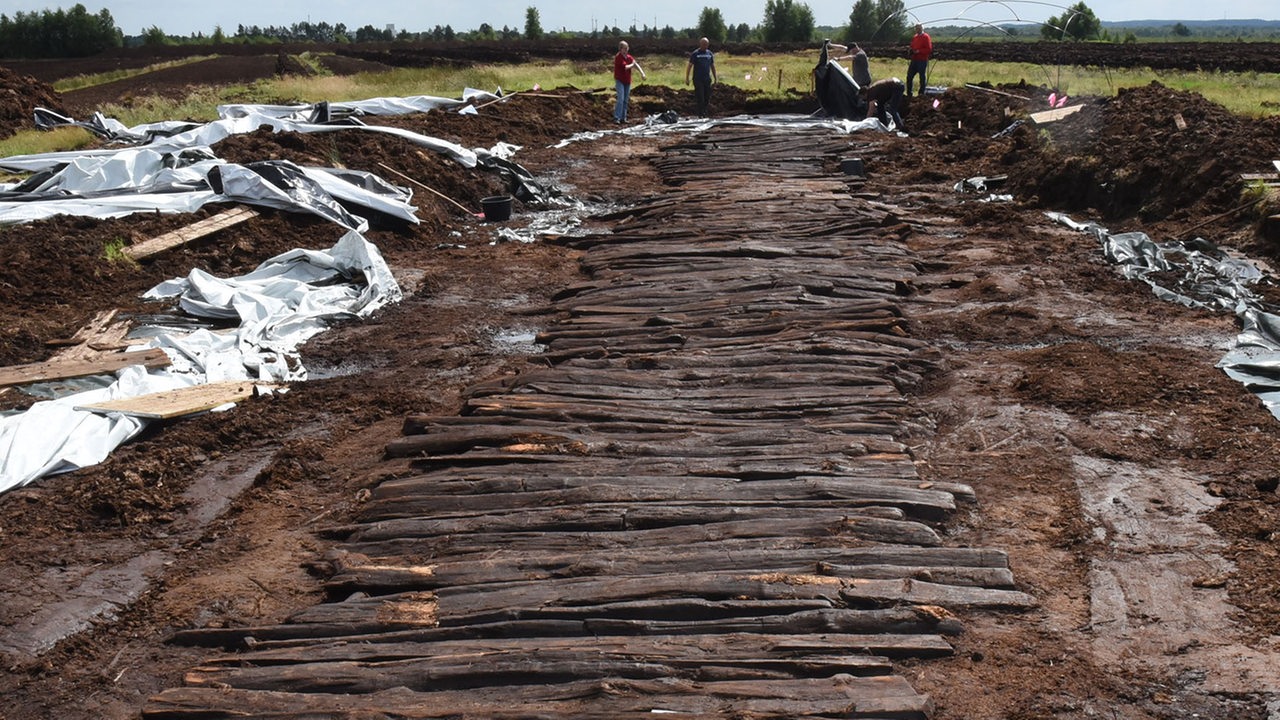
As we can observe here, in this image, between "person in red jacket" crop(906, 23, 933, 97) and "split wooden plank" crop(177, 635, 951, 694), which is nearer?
"split wooden plank" crop(177, 635, 951, 694)

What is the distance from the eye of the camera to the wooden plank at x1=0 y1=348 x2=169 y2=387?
7281mm

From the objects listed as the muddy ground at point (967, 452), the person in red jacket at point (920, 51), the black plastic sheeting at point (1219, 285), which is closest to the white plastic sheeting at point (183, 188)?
the muddy ground at point (967, 452)

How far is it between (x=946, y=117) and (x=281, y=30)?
69.5 metres

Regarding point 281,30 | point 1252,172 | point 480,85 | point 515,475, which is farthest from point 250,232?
point 281,30

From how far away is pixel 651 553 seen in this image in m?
4.97

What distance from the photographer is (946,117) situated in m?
20.7

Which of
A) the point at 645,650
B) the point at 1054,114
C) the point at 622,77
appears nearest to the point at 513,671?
the point at 645,650

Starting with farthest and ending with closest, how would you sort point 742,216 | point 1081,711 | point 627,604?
point 742,216 → point 627,604 → point 1081,711

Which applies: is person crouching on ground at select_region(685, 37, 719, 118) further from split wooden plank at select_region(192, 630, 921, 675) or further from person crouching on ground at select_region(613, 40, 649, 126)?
split wooden plank at select_region(192, 630, 921, 675)

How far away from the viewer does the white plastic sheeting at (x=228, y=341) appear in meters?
6.35

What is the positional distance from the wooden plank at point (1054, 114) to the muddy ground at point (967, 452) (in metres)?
3.06

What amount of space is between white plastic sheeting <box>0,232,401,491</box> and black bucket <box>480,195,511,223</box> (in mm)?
3241

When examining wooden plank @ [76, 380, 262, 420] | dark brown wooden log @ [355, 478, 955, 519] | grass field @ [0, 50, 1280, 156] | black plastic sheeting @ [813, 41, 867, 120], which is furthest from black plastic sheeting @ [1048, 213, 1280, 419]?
black plastic sheeting @ [813, 41, 867, 120]

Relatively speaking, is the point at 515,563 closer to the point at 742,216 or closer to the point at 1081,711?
the point at 1081,711
